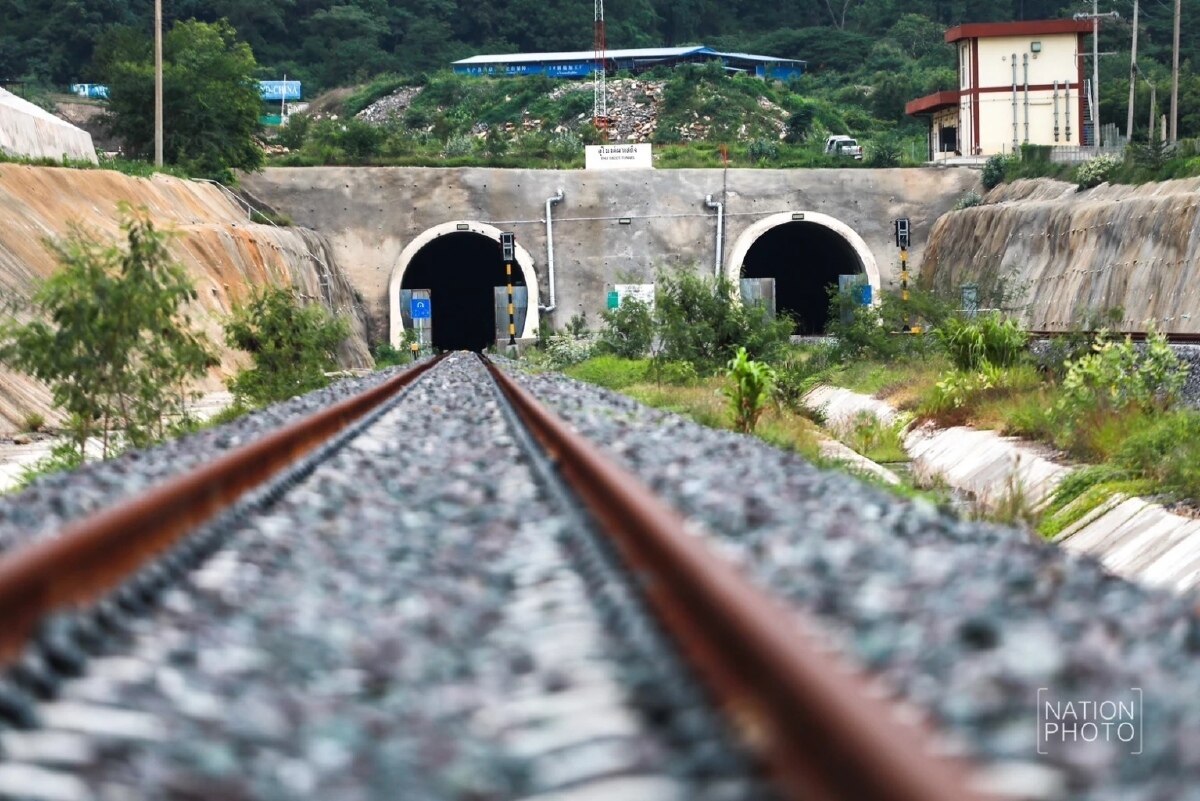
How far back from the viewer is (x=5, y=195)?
78.4 ft

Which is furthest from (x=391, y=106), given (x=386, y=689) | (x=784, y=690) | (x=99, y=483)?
(x=784, y=690)

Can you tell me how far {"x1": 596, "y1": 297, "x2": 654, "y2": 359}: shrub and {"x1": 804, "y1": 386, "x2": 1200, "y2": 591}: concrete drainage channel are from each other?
8655 mm

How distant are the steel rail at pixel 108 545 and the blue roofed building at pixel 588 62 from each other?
93510 mm

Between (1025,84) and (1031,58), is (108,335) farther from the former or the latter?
(1031,58)

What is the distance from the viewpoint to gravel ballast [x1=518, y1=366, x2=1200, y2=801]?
2.95m

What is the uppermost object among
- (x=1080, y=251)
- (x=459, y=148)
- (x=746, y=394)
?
(x=459, y=148)

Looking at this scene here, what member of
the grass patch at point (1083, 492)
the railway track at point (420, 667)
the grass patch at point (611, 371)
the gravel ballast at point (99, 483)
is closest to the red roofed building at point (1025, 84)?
the grass patch at point (611, 371)

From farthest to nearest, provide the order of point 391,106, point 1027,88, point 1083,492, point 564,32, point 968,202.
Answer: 1. point 564,32
2. point 391,106
3. point 1027,88
4. point 968,202
5. point 1083,492

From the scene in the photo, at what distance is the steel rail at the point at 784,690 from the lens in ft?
7.52

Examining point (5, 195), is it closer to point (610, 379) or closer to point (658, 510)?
point (610, 379)

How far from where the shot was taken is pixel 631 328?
30.5m

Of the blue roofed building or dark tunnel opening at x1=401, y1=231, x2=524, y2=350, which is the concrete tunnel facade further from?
the blue roofed building

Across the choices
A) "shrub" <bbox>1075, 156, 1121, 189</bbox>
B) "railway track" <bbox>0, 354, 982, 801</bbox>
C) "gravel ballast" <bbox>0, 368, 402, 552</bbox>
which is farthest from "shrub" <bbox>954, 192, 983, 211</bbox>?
"railway track" <bbox>0, 354, 982, 801</bbox>

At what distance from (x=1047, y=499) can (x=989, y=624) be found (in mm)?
9253
